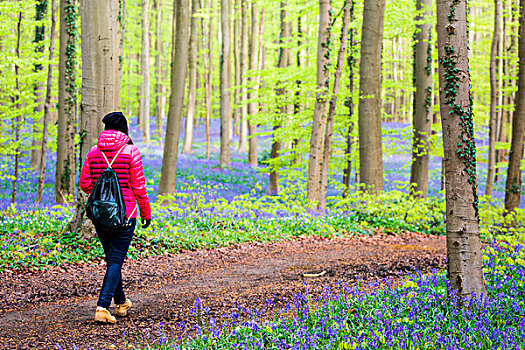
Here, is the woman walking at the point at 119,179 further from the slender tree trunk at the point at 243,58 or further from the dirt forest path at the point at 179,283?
the slender tree trunk at the point at 243,58

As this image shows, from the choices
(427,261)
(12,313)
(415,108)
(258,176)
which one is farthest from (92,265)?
(258,176)

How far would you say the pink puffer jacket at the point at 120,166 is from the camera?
16.5ft

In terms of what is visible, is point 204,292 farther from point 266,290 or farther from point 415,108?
point 415,108

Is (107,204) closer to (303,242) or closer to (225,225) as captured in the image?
(225,225)

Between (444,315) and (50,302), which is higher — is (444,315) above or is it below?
above

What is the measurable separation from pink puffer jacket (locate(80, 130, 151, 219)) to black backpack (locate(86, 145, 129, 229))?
0.11m

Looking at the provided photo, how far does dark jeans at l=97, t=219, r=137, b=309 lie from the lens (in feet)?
16.1

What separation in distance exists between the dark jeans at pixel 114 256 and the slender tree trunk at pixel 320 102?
8.08 m

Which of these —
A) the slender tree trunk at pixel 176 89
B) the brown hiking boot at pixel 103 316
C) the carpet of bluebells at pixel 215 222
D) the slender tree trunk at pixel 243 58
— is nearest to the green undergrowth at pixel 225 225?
the carpet of bluebells at pixel 215 222

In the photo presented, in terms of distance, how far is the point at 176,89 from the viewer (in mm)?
13797

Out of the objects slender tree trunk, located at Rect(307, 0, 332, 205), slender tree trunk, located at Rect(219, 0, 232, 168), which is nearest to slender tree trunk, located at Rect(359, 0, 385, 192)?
slender tree trunk, located at Rect(307, 0, 332, 205)

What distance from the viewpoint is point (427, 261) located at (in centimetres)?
804

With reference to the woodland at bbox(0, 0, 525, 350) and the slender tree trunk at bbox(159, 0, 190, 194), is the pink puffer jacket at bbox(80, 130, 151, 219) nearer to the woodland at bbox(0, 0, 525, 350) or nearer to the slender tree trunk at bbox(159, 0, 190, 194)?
the woodland at bbox(0, 0, 525, 350)

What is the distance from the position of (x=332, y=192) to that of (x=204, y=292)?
1809cm
